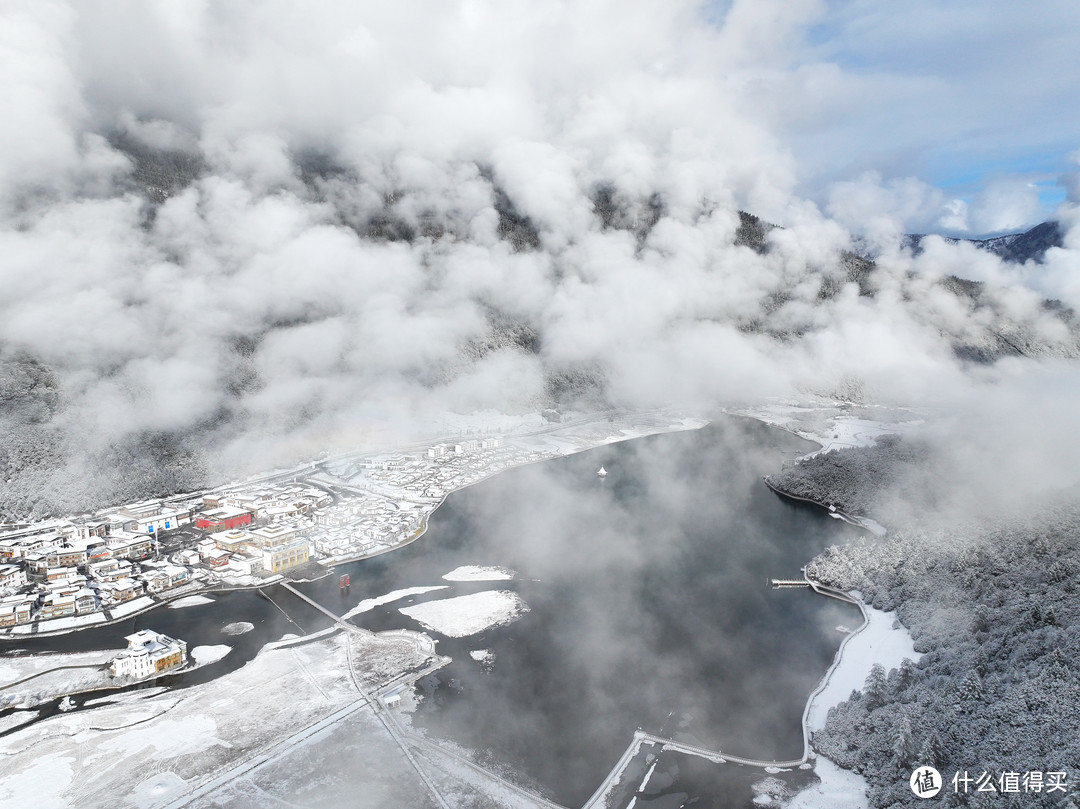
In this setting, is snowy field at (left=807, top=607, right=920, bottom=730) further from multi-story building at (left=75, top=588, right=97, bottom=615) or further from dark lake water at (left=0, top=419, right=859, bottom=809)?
multi-story building at (left=75, top=588, right=97, bottom=615)

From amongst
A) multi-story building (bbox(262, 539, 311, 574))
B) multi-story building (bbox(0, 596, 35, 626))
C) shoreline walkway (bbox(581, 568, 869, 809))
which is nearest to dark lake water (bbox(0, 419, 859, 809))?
shoreline walkway (bbox(581, 568, 869, 809))

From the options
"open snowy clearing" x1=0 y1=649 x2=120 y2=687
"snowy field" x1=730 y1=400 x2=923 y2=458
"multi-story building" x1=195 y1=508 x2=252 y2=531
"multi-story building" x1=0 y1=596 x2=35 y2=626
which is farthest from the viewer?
"snowy field" x1=730 y1=400 x2=923 y2=458

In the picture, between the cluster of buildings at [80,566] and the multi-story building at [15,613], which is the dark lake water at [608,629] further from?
the cluster of buildings at [80,566]

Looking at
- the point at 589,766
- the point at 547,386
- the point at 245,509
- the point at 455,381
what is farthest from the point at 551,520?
the point at 547,386

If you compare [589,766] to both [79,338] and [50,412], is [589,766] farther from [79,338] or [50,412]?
[79,338]

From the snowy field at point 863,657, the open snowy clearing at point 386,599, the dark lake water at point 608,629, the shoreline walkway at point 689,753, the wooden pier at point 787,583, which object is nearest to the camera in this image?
the shoreline walkway at point 689,753

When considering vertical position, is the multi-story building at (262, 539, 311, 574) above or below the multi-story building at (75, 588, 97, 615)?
below

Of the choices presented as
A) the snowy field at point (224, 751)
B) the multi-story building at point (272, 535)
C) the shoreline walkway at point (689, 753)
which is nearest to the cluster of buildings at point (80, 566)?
the multi-story building at point (272, 535)
